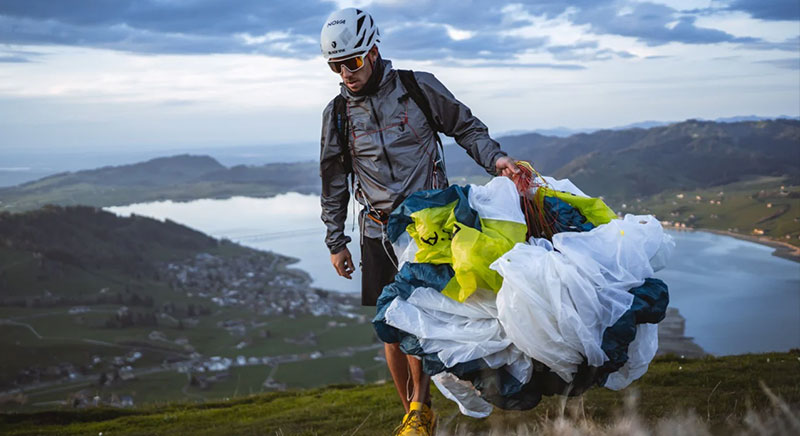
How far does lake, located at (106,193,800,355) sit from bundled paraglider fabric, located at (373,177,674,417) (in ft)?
78.9

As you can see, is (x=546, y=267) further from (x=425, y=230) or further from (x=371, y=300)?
(x=371, y=300)

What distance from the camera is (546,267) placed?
2.95 m

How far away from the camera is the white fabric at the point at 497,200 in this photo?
3.44 meters

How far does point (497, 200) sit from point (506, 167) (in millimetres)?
336

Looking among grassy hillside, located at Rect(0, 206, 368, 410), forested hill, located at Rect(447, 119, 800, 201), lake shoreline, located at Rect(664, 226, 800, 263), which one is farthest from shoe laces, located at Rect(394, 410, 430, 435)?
forested hill, located at Rect(447, 119, 800, 201)

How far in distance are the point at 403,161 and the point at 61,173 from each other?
7981 inches

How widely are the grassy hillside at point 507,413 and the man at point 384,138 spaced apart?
3.36 ft

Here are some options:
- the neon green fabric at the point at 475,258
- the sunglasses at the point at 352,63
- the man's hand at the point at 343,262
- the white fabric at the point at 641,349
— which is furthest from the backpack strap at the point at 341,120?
the white fabric at the point at 641,349

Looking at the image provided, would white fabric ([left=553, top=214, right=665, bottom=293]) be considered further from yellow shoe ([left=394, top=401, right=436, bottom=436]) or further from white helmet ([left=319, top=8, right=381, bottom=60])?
white helmet ([left=319, top=8, right=381, bottom=60])

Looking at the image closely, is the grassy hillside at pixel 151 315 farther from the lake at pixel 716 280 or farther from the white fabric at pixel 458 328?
the white fabric at pixel 458 328

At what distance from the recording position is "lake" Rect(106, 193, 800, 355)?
53344 millimetres

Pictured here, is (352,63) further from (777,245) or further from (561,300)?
(777,245)

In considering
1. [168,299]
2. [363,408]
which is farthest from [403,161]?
[168,299]

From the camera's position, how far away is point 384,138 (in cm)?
412
